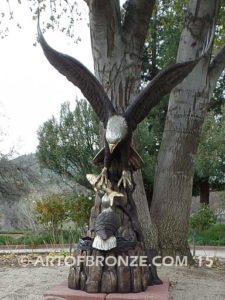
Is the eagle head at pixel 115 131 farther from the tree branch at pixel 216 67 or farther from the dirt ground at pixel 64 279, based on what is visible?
the tree branch at pixel 216 67

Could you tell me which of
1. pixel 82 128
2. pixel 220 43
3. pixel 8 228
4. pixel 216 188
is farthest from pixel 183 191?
pixel 8 228

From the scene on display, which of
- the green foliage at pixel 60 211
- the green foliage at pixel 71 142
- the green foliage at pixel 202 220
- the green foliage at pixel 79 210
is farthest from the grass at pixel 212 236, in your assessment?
the green foliage at pixel 71 142

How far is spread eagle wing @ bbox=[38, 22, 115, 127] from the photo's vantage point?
5270 millimetres

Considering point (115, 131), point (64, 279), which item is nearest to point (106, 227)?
point (115, 131)

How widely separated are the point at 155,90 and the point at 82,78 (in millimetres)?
844

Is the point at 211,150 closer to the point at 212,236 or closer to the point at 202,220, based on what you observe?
the point at 202,220

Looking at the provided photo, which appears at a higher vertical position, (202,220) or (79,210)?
(79,210)

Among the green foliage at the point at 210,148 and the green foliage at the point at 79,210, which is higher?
the green foliage at the point at 210,148

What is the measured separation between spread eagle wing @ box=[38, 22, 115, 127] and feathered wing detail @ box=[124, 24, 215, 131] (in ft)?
0.79

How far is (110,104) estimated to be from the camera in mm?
5332

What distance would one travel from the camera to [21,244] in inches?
565

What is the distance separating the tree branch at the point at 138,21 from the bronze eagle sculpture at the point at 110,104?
109 inches

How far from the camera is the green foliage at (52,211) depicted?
14523 mm

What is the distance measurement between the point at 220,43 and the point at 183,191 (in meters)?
5.02
